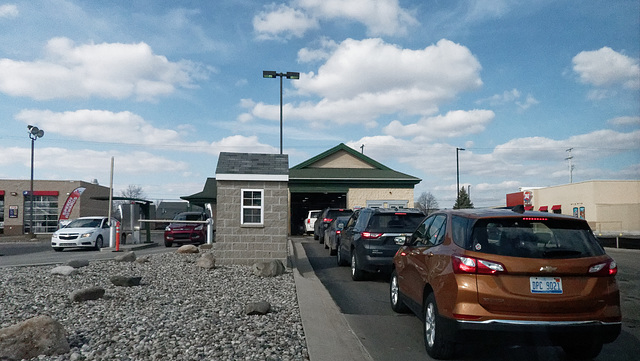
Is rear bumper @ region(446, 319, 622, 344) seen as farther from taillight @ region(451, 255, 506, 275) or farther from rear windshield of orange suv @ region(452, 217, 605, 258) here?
rear windshield of orange suv @ region(452, 217, 605, 258)

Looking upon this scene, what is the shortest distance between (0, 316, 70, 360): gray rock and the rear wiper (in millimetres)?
4901

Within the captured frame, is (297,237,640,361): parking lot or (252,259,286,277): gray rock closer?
(297,237,640,361): parking lot

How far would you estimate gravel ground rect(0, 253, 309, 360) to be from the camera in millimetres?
5359

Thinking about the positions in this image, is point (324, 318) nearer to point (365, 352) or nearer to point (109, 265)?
point (365, 352)

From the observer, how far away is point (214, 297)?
28.7 feet

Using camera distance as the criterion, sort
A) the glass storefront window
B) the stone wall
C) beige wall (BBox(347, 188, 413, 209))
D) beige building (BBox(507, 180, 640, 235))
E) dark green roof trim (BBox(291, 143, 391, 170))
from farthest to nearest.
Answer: the glass storefront window
beige building (BBox(507, 180, 640, 235))
dark green roof trim (BBox(291, 143, 391, 170))
beige wall (BBox(347, 188, 413, 209))
the stone wall

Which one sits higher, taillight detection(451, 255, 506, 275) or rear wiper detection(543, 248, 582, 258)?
rear wiper detection(543, 248, 582, 258)

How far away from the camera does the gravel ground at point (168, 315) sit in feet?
17.6

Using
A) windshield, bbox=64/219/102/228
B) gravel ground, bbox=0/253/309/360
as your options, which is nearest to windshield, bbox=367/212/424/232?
gravel ground, bbox=0/253/309/360

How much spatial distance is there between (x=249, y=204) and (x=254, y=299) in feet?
16.2

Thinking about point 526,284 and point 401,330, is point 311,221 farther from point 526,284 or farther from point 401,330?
point 526,284

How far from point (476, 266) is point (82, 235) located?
761 inches

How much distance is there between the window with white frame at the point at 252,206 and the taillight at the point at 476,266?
28.6ft

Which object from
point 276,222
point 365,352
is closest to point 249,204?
point 276,222
